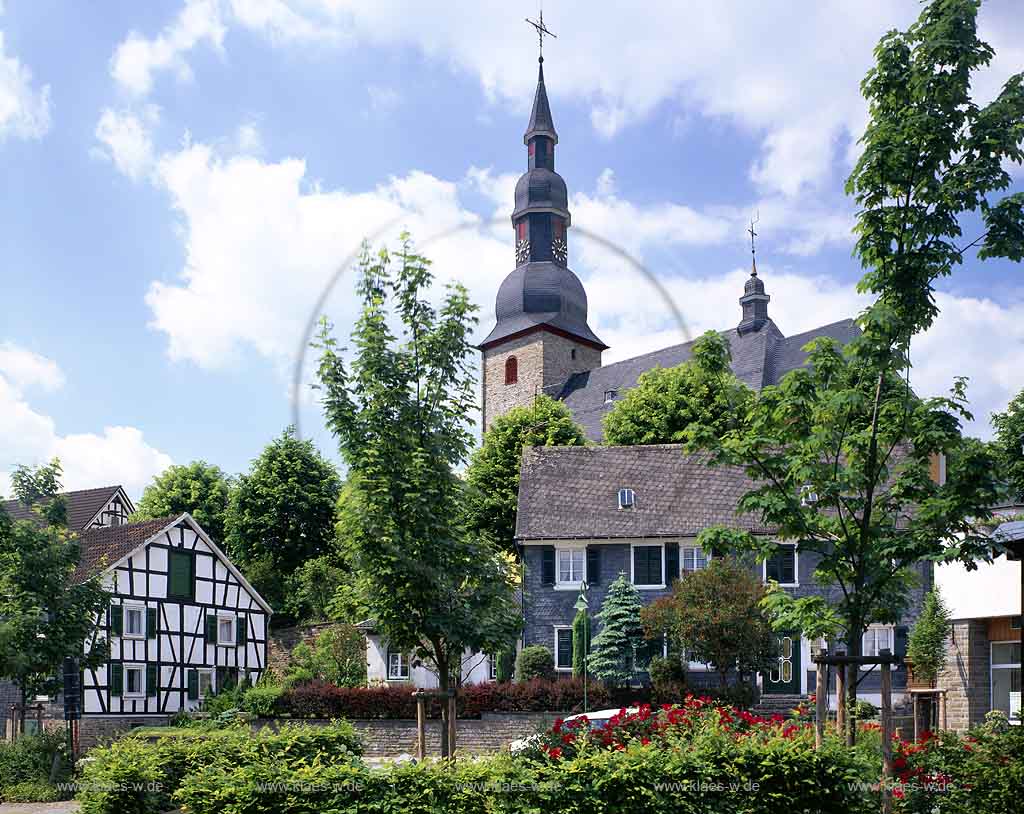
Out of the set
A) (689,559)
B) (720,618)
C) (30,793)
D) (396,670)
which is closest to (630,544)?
(689,559)

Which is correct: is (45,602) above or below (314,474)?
below

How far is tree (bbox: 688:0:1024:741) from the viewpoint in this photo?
38.9ft

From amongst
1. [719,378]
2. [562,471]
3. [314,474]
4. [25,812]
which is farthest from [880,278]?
[314,474]

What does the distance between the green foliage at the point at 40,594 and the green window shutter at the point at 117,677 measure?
1355 cm

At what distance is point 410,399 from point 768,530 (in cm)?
2306

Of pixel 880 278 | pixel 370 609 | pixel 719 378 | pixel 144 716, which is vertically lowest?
pixel 144 716

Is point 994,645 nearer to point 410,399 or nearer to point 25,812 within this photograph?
point 410,399

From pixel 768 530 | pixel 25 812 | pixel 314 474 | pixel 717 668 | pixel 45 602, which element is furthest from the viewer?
pixel 314 474

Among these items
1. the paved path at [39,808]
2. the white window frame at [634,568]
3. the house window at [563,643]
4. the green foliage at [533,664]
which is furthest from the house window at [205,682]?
the paved path at [39,808]

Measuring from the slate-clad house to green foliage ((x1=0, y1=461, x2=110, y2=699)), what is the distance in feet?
55.8

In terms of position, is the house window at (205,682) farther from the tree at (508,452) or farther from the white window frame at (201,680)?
the tree at (508,452)

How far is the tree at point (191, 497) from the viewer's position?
61281 mm

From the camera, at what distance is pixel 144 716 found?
119ft

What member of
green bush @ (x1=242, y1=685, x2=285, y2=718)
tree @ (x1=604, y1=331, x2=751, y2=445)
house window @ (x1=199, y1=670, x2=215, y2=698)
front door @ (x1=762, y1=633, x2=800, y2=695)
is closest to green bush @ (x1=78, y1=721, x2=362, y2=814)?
green bush @ (x1=242, y1=685, x2=285, y2=718)
